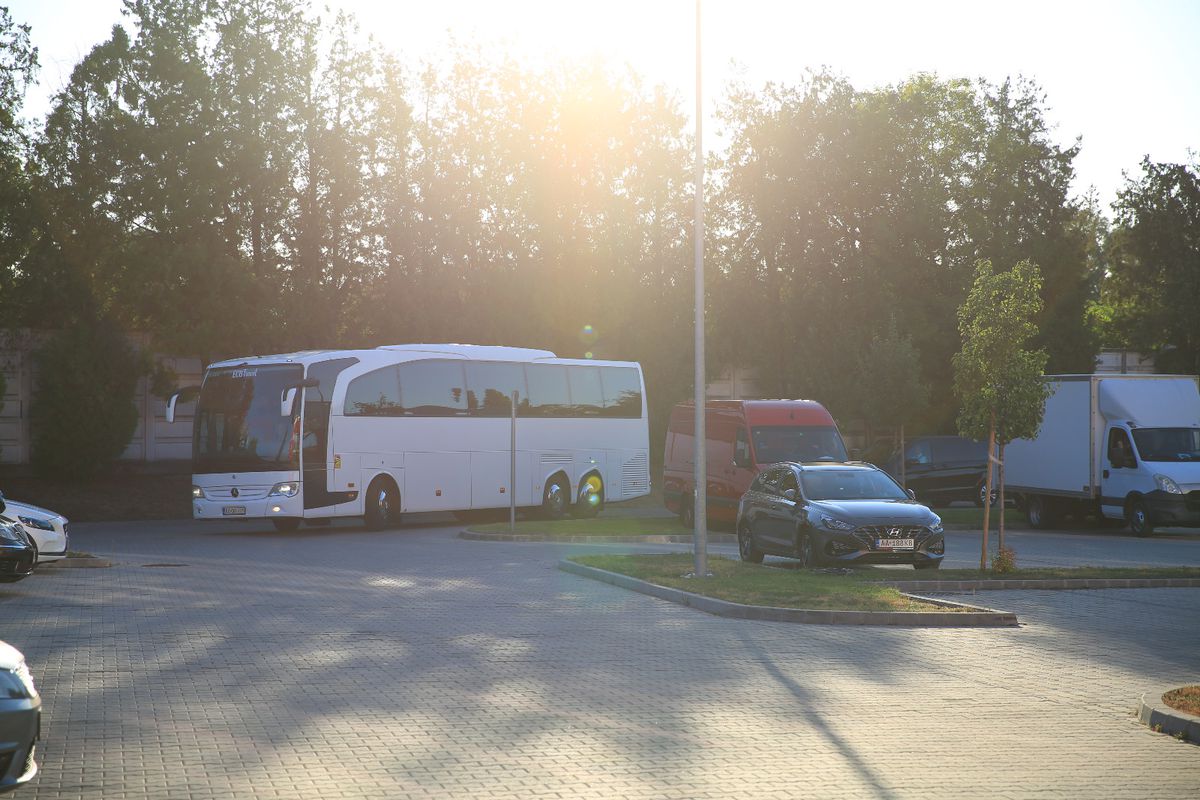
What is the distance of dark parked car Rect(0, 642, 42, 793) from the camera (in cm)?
617

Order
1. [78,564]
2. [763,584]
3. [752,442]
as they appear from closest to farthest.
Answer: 1. [763,584]
2. [78,564]
3. [752,442]

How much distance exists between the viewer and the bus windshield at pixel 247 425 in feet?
91.8

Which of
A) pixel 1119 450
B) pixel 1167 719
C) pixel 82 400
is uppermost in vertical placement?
pixel 82 400

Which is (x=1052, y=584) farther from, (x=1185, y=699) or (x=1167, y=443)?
(x=1167, y=443)

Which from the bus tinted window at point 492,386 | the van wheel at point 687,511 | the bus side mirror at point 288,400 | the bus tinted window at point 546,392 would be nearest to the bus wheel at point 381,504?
the bus side mirror at point 288,400

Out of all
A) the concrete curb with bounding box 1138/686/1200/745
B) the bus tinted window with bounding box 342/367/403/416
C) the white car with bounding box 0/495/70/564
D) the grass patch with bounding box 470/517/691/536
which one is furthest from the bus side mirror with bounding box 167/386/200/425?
the concrete curb with bounding box 1138/686/1200/745

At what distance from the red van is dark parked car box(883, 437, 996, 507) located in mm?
11830

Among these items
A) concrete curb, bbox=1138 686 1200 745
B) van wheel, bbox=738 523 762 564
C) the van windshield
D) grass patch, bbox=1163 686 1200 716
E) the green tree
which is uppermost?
the green tree

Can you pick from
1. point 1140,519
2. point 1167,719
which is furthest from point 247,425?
point 1167,719

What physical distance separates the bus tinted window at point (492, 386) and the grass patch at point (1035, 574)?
14.2m

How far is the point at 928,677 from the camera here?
10750 millimetres

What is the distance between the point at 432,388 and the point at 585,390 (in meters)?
5.23

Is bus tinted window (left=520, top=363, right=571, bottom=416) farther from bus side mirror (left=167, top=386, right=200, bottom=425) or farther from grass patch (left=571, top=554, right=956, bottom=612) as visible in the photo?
grass patch (left=571, top=554, right=956, bottom=612)

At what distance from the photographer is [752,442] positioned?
28.3 metres
